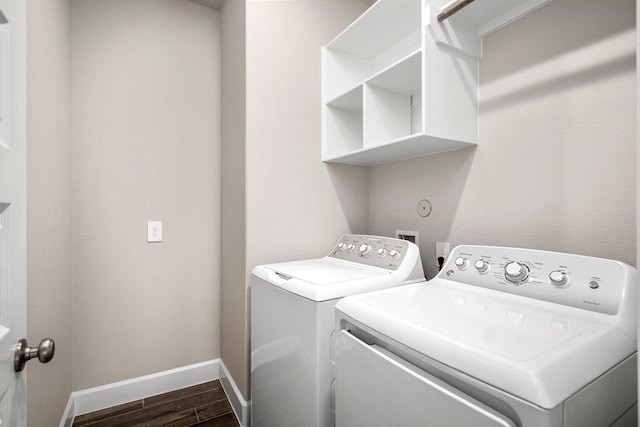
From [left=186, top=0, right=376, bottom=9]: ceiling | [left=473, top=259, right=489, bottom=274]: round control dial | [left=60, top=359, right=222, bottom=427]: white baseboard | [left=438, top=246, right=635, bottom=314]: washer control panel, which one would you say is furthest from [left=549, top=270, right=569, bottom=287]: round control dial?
[left=186, top=0, right=376, bottom=9]: ceiling

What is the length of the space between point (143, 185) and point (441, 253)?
5.58 feet

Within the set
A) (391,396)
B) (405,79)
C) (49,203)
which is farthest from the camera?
(405,79)

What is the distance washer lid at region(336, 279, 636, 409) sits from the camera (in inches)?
21.2

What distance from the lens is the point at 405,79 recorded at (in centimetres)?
145

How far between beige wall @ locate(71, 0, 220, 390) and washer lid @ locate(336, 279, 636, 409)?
4.54 ft

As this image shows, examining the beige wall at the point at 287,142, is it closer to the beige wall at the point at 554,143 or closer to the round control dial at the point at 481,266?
the beige wall at the point at 554,143

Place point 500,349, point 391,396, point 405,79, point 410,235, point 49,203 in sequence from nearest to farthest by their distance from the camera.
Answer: point 500,349 → point 391,396 → point 49,203 → point 405,79 → point 410,235

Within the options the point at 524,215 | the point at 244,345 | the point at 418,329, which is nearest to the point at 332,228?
the point at 244,345

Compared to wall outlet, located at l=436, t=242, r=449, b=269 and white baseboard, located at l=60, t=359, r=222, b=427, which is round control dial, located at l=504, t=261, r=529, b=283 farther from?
white baseboard, located at l=60, t=359, r=222, b=427

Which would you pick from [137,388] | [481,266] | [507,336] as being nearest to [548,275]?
[481,266]

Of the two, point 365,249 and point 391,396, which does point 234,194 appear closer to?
point 365,249

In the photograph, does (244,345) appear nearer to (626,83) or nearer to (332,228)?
(332,228)

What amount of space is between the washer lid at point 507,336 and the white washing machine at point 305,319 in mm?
178

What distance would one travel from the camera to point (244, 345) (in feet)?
5.36
